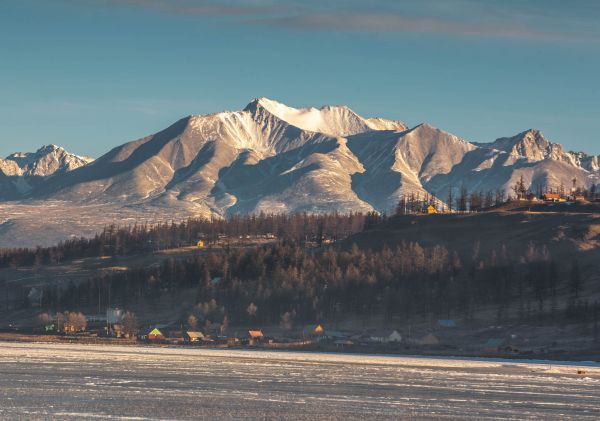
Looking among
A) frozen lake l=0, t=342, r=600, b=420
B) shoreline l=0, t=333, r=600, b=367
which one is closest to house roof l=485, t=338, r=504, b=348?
shoreline l=0, t=333, r=600, b=367

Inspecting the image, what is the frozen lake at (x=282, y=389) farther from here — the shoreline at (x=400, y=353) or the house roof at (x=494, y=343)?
the house roof at (x=494, y=343)

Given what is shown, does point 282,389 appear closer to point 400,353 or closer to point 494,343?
point 400,353

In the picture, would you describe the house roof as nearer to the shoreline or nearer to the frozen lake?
the shoreline

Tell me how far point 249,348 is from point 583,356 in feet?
184

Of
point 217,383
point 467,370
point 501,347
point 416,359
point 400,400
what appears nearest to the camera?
point 400,400

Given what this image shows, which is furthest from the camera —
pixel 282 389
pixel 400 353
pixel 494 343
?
pixel 494 343

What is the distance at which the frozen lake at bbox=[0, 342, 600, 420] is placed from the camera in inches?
3278

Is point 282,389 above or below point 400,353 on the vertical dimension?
above

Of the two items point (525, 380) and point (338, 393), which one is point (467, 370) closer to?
point (525, 380)

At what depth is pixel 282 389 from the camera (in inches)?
3893

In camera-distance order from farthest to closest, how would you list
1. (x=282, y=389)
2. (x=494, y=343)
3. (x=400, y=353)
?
(x=494, y=343) < (x=400, y=353) < (x=282, y=389)

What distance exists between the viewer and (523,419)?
8194 cm

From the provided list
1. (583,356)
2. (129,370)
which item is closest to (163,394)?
(129,370)

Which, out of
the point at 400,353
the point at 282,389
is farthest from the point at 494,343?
the point at 282,389
